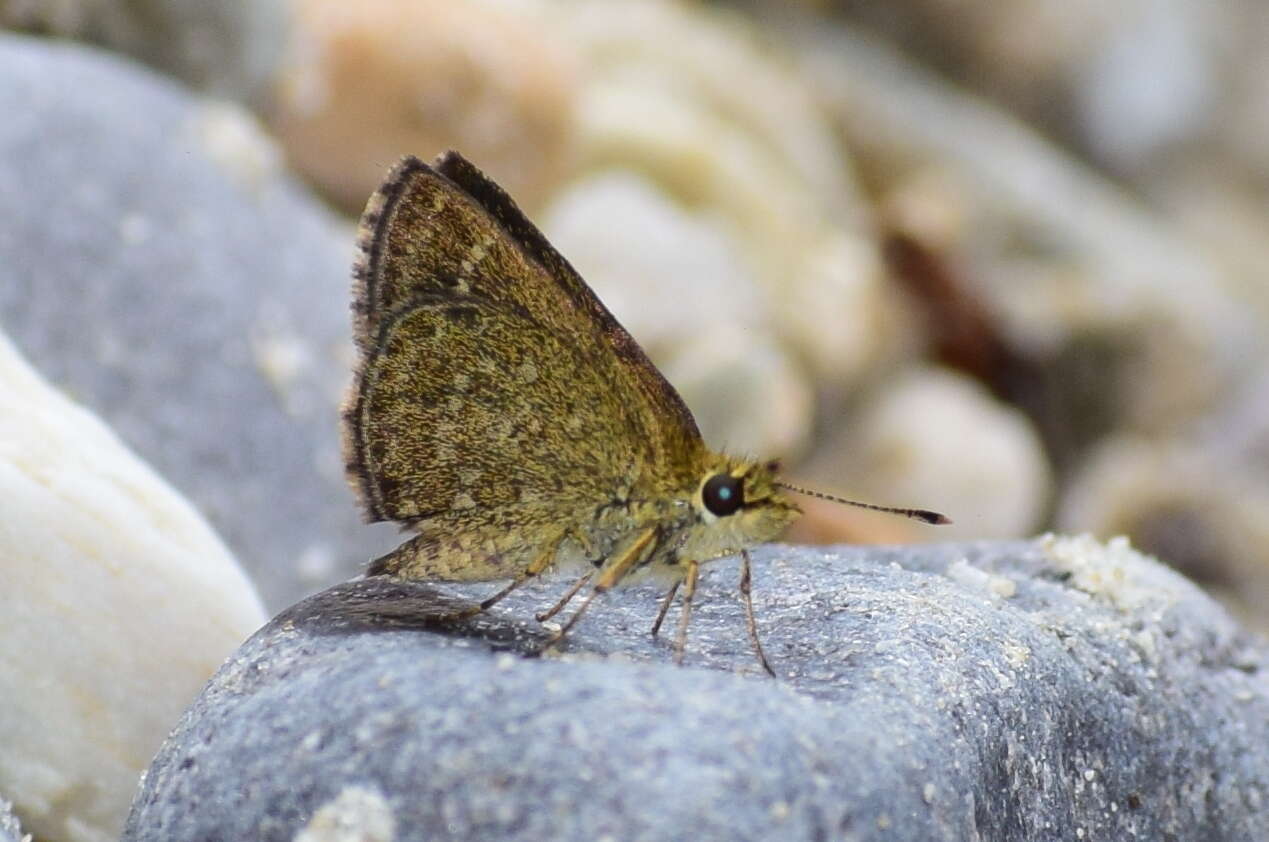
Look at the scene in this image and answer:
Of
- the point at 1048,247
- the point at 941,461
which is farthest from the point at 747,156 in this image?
the point at 1048,247

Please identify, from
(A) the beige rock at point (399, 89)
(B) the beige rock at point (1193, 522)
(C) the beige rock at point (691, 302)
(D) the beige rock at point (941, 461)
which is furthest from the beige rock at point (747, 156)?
(B) the beige rock at point (1193, 522)

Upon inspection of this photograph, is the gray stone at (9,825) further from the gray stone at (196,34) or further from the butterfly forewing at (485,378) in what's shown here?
the gray stone at (196,34)

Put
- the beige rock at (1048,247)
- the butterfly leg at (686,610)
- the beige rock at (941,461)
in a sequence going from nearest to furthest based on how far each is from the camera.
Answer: the butterfly leg at (686,610) → the beige rock at (941,461) → the beige rock at (1048,247)

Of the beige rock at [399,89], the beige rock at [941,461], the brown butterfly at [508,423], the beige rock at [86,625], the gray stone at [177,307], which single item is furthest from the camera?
the beige rock at [941,461]

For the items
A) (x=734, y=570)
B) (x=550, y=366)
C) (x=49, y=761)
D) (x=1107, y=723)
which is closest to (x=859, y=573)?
(x=734, y=570)

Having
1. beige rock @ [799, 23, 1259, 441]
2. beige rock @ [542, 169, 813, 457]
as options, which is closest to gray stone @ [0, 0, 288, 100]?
beige rock @ [542, 169, 813, 457]

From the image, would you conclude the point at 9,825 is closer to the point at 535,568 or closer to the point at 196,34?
the point at 535,568

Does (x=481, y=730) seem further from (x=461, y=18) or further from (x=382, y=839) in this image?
(x=461, y=18)
